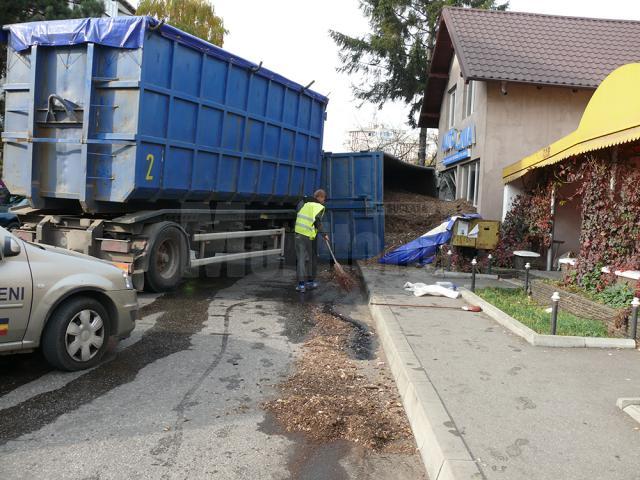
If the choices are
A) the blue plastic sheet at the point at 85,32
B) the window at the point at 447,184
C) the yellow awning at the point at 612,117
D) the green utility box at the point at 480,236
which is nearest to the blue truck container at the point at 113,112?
the blue plastic sheet at the point at 85,32

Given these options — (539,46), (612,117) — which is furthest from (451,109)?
(612,117)

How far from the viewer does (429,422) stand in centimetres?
362

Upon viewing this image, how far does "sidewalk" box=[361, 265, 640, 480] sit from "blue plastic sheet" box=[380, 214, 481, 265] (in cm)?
523

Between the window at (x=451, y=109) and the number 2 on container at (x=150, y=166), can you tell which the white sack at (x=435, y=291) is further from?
the window at (x=451, y=109)

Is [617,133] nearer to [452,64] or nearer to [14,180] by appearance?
[14,180]

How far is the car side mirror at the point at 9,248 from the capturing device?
14.0 feet

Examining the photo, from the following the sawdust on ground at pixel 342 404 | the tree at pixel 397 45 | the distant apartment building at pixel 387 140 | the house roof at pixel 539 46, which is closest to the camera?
the sawdust on ground at pixel 342 404

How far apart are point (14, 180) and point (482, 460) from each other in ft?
25.2

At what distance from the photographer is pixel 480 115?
1402 cm

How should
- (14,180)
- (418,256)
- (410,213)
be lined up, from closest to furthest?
(14,180)
(418,256)
(410,213)

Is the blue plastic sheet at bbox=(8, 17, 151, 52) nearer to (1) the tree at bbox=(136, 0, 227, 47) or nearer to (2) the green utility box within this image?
(2) the green utility box

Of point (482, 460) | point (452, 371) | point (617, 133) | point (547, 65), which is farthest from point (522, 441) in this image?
point (547, 65)

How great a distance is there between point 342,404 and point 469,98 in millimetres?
13099

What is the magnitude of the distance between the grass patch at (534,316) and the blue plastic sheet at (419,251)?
2741mm
